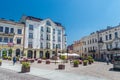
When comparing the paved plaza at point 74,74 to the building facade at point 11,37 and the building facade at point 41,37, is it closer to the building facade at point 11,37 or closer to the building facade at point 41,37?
the building facade at point 11,37

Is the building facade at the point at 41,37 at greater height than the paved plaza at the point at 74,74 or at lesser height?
greater

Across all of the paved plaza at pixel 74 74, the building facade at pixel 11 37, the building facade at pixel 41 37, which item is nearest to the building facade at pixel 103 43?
the building facade at pixel 41 37

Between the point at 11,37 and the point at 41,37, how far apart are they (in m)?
11.0

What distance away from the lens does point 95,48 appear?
173 ft

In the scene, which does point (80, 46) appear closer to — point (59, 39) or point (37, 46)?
point (59, 39)

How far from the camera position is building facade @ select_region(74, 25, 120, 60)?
43.5 metres

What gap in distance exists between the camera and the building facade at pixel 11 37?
129ft

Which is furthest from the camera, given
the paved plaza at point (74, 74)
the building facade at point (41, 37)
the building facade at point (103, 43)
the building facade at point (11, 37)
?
the building facade at point (41, 37)

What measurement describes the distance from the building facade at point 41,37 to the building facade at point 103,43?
1089 cm

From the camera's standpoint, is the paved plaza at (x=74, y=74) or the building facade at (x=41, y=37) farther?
the building facade at (x=41, y=37)

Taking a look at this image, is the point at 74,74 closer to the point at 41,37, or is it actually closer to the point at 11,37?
the point at 11,37

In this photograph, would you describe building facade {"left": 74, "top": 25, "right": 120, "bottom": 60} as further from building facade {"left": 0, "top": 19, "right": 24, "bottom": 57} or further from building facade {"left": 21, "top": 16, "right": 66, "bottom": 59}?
building facade {"left": 0, "top": 19, "right": 24, "bottom": 57}

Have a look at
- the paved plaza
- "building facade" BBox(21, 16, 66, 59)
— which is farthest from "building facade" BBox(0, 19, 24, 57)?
the paved plaza

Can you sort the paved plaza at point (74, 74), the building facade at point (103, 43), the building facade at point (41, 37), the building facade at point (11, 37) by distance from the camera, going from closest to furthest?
the paved plaza at point (74, 74) < the building facade at point (11, 37) < the building facade at point (103, 43) < the building facade at point (41, 37)
